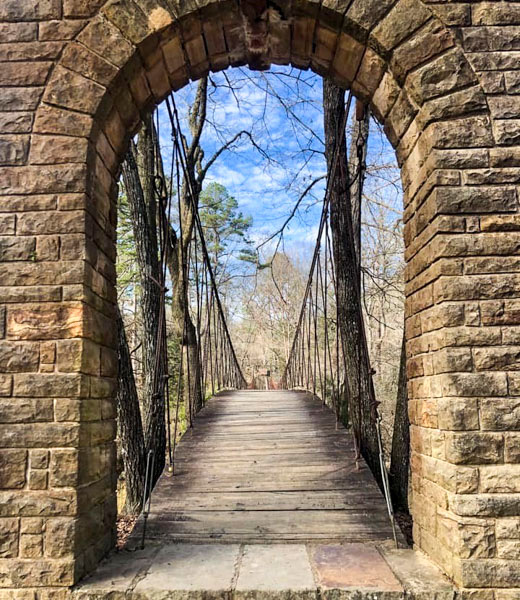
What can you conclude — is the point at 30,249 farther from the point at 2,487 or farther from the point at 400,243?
the point at 400,243

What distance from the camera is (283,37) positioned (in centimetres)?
204

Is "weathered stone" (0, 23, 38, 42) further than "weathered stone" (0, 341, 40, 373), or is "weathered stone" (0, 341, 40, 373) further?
"weathered stone" (0, 23, 38, 42)

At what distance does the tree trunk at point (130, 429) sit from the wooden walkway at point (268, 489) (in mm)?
431

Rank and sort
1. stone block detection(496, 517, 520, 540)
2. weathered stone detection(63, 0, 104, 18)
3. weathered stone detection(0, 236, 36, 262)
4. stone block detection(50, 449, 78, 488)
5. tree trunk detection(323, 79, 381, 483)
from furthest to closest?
tree trunk detection(323, 79, 381, 483) → weathered stone detection(63, 0, 104, 18) → weathered stone detection(0, 236, 36, 262) → stone block detection(50, 449, 78, 488) → stone block detection(496, 517, 520, 540)

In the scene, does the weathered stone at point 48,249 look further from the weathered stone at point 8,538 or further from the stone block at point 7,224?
the weathered stone at point 8,538

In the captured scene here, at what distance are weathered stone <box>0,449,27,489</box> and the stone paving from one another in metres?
0.43

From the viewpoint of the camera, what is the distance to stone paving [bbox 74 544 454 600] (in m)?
1.57

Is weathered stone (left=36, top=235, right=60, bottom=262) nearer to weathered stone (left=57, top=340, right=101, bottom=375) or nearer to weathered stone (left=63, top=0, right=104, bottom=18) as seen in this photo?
weathered stone (left=57, top=340, right=101, bottom=375)

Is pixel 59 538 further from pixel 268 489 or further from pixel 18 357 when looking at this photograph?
pixel 268 489

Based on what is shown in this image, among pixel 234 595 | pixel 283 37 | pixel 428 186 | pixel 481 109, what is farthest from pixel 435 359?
pixel 283 37

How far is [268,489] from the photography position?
261 cm

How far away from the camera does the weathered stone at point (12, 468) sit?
5.48 feet

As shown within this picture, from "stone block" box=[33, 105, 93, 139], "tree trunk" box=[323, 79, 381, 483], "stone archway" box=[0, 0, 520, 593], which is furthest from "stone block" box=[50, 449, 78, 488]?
"tree trunk" box=[323, 79, 381, 483]

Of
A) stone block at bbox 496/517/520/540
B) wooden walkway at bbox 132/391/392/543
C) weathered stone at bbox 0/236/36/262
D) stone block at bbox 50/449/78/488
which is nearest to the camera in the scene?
stone block at bbox 496/517/520/540
